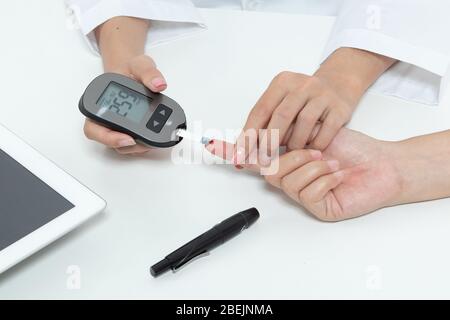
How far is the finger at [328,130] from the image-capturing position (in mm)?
724

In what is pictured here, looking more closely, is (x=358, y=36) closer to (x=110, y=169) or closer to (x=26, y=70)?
(x=110, y=169)

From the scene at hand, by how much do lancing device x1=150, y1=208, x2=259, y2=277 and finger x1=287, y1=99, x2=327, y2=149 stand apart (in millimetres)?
115

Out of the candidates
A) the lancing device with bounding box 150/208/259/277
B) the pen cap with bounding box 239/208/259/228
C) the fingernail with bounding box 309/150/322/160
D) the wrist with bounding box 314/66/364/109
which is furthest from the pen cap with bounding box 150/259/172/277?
the wrist with bounding box 314/66/364/109

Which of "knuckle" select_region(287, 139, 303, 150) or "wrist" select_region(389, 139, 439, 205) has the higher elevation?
"knuckle" select_region(287, 139, 303, 150)

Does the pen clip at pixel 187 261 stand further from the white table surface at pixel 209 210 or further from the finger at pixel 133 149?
the finger at pixel 133 149

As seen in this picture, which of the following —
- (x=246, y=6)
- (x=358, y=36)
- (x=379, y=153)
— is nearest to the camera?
(x=379, y=153)

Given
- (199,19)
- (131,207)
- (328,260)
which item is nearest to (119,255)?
(131,207)

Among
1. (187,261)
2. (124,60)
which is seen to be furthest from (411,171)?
(124,60)

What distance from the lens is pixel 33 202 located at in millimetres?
641

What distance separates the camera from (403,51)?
817mm

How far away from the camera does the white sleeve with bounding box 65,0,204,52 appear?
907 mm

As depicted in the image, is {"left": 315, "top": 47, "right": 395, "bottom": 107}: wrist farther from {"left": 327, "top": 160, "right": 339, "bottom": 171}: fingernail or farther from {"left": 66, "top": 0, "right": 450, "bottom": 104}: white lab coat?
{"left": 327, "top": 160, "right": 339, "bottom": 171}: fingernail
